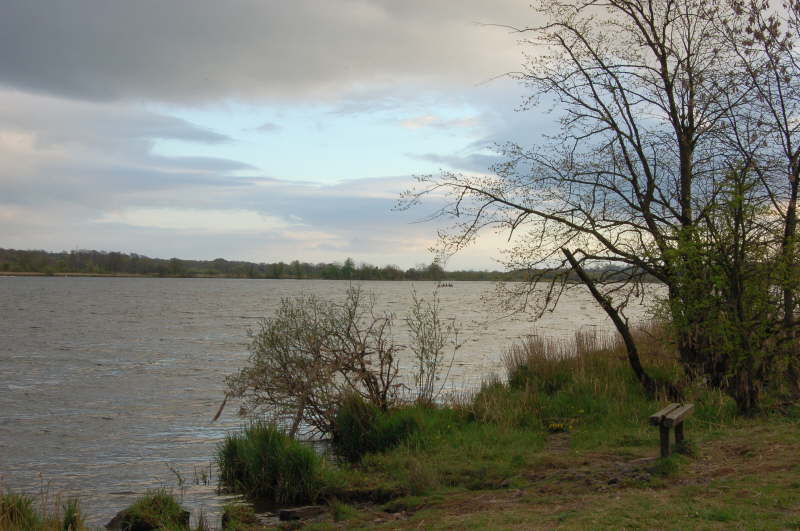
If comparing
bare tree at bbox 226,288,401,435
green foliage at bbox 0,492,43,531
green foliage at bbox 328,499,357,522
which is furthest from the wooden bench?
green foliage at bbox 0,492,43,531

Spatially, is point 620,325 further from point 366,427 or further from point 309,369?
point 309,369

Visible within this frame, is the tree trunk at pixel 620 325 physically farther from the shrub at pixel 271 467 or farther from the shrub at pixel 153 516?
the shrub at pixel 153 516

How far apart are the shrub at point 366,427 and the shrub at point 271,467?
1742 millimetres

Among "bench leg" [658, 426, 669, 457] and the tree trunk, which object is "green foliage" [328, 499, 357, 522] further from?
the tree trunk

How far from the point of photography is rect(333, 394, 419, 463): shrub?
40.4 feet

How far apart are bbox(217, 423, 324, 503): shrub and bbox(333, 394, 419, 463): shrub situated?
1.74 m

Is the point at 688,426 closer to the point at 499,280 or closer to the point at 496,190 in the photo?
Result: the point at 499,280

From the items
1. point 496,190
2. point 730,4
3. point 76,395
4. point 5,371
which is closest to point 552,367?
point 496,190

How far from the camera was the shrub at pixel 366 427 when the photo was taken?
12.3 metres

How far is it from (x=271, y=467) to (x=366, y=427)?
239 centimetres

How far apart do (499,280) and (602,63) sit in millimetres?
4777

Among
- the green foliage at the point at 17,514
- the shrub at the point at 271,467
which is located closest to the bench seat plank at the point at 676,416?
the shrub at the point at 271,467

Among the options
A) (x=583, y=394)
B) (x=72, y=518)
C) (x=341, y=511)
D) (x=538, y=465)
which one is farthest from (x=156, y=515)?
Answer: (x=583, y=394)

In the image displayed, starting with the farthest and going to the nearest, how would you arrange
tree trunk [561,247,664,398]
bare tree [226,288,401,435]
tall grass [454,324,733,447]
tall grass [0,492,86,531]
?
tree trunk [561,247,664,398] < bare tree [226,288,401,435] < tall grass [454,324,733,447] < tall grass [0,492,86,531]
